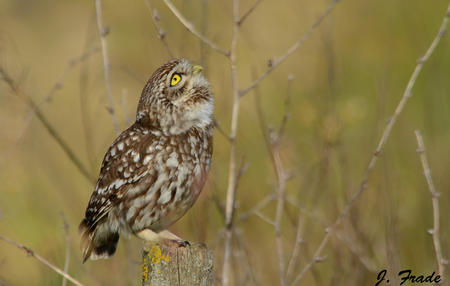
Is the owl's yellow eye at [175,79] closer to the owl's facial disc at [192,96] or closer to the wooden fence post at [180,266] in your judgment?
the owl's facial disc at [192,96]

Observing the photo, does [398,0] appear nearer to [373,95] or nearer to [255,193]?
[373,95]

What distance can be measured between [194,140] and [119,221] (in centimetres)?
76

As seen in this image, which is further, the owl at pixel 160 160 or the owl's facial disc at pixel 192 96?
the owl's facial disc at pixel 192 96

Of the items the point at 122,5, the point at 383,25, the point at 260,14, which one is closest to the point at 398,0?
the point at 383,25

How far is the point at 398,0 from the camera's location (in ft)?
37.8

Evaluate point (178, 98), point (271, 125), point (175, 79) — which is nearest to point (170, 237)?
point (178, 98)

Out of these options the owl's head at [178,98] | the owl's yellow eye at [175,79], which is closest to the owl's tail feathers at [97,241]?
the owl's head at [178,98]

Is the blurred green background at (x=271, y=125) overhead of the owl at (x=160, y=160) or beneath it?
overhead

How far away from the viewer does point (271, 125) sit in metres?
6.10

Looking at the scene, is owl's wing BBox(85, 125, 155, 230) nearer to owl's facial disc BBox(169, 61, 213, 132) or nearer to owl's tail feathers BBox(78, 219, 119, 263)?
owl's tail feathers BBox(78, 219, 119, 263)

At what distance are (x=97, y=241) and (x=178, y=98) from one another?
1.17m

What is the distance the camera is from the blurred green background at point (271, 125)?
5.37 metres

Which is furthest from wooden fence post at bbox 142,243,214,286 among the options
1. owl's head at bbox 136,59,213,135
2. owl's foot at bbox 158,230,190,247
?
owl's head at bbox 136,59,213,135

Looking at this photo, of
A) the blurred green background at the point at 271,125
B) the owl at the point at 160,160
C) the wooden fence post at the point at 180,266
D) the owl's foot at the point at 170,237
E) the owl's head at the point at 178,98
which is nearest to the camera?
the wooden fence post at the point at 180,266
